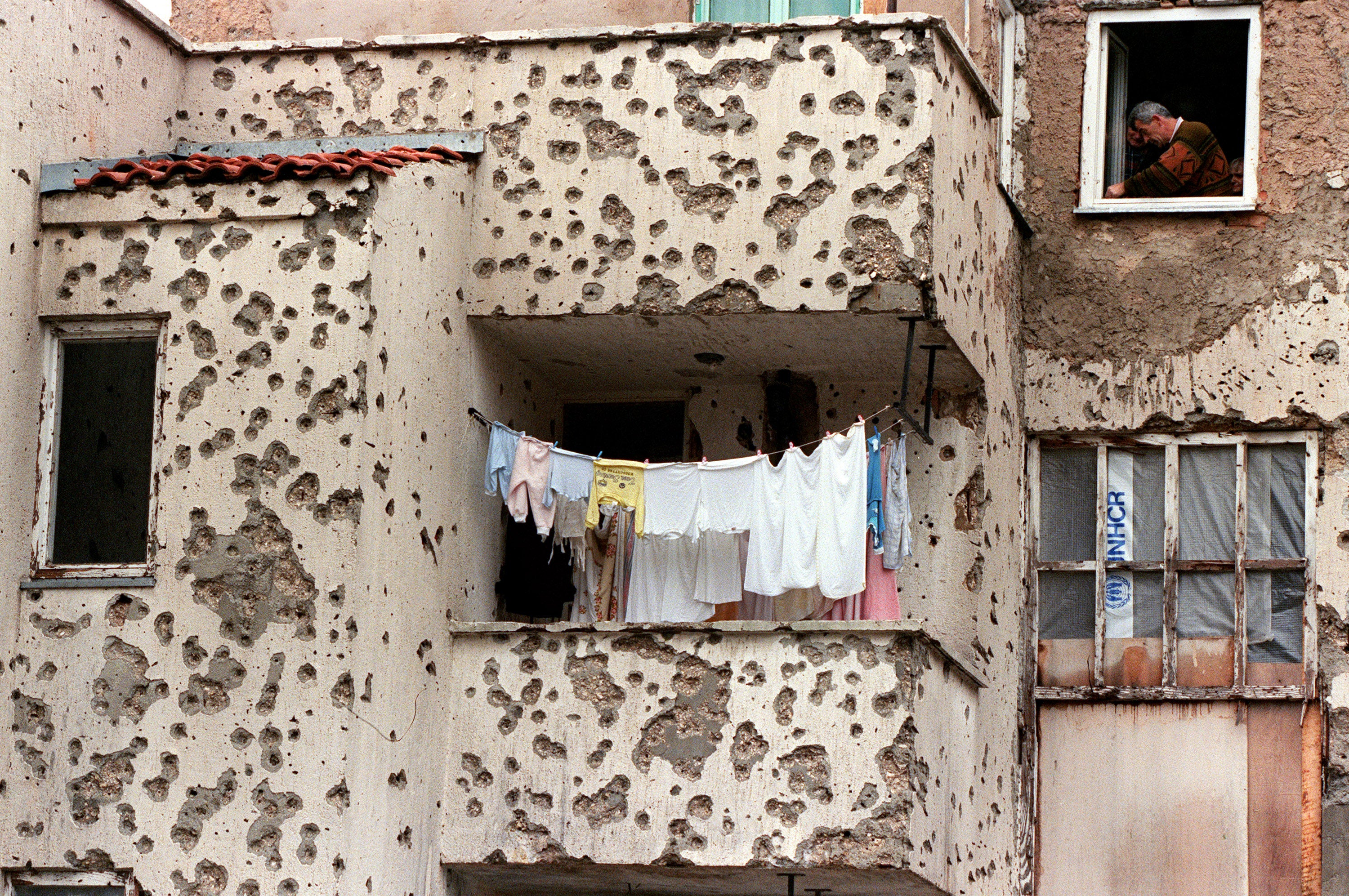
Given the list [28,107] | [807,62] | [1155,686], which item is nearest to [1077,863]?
[1155,686]

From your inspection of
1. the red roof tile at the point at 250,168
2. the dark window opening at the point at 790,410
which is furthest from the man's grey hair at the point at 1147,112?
the red roof tile at the point at 250,168

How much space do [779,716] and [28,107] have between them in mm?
6235

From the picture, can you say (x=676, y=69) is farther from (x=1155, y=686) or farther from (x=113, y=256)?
(x=1155, y=686)

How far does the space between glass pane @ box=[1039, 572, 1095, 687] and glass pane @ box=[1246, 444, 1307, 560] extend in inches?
49.0

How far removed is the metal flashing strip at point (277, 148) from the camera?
14.3 m

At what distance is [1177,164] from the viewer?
16953mm

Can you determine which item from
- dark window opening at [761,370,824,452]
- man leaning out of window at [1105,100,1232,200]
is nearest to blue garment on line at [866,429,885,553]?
dark window opening at [761,370,824,452]

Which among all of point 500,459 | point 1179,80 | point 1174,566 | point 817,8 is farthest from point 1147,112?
point 500,459

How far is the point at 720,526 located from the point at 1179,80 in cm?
625

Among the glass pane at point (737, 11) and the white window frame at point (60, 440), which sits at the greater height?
the glass pane at point (737, 11)

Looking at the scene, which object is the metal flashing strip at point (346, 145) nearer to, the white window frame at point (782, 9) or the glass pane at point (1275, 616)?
the white window frame at point (782, 9)

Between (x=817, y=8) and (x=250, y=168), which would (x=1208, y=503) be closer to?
(x=817, y=8)

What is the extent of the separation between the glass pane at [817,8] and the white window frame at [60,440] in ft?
17.6

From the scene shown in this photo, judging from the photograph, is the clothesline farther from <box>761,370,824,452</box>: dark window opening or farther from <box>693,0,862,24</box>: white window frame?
<box>693,0,862,24</box>: white window frame
